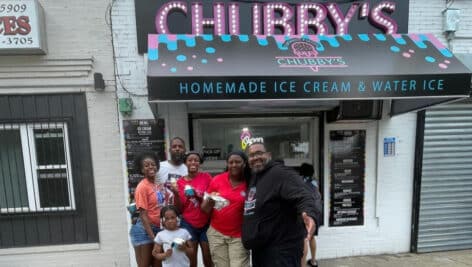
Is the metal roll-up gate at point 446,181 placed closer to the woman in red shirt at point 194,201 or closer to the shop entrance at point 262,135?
the shop entrance at point 262,135

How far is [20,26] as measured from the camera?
318 centimetres

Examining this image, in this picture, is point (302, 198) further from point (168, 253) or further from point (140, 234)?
point (140, 234)

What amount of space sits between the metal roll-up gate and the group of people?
9.14ft

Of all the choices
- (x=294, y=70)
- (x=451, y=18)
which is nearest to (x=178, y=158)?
(x=294, y=70)

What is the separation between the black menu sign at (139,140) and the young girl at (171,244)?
1.30 meters

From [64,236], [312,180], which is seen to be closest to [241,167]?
[312,180]

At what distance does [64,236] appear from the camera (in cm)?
363

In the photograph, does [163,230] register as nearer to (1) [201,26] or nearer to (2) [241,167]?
(2) [241,167]

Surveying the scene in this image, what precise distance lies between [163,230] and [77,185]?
1.85 m

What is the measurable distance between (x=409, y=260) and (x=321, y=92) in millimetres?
3166

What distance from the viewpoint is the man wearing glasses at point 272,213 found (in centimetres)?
201

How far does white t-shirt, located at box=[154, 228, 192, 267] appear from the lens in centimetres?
249

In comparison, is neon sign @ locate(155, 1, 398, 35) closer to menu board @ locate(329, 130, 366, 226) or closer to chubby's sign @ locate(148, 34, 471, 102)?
chubby's sign @ locate(148, 34, 471, 102)

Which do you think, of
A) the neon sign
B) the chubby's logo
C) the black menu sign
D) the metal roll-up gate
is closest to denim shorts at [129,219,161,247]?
the black menu sign
